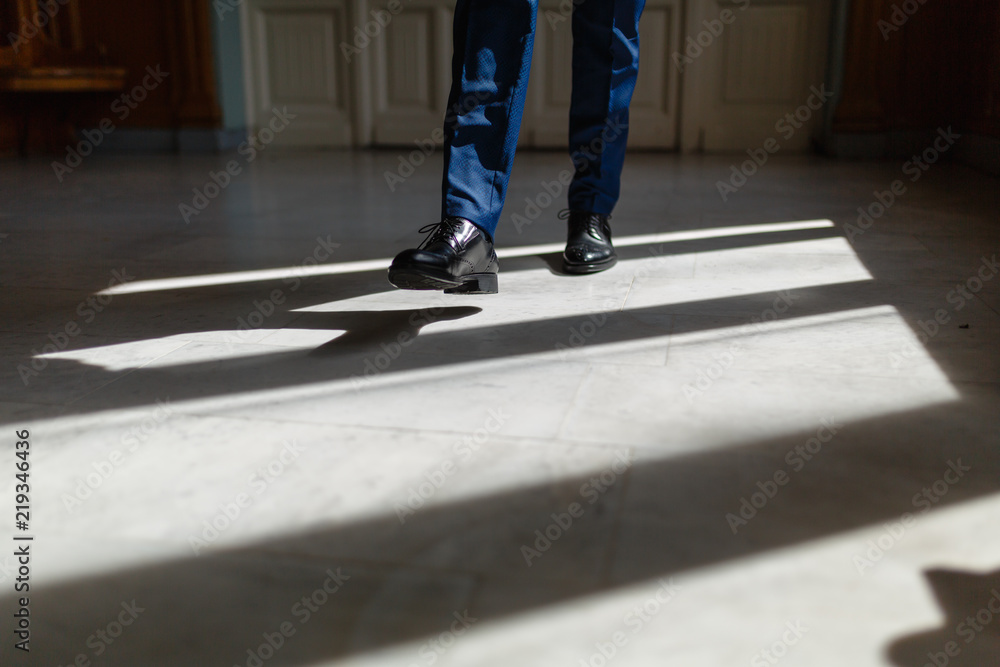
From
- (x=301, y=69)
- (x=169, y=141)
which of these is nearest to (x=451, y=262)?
(x=301, y=69)

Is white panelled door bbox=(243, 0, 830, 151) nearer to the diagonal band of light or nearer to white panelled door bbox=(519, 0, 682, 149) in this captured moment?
white panelled door bbox=(519, 0, 682, 149)

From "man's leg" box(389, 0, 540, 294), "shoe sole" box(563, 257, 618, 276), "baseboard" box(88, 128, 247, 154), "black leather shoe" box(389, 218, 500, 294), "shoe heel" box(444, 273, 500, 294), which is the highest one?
"man's leg" box(389, 0, 540, 294)

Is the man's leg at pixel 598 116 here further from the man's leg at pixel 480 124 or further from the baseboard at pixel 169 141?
the baseboard at pixel 169 141

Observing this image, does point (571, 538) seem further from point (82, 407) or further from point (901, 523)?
point (82, 407)

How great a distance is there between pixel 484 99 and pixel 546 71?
3.17 metres

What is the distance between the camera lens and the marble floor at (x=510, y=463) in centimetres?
68

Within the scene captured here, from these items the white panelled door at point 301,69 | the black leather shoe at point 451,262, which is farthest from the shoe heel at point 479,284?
the white panelled door at point 301,69

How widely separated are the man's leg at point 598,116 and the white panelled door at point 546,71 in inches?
107

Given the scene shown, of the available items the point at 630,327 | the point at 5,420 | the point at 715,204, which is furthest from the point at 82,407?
the point at 715,204

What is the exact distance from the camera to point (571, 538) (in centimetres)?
80

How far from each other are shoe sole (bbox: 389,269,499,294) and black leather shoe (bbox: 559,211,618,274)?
38cm

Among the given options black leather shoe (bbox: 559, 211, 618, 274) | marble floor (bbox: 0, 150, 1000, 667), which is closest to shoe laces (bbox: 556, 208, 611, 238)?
black leather shoe (bbox: 559, 211, 618, 274)

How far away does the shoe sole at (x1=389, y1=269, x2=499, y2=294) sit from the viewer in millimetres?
1346

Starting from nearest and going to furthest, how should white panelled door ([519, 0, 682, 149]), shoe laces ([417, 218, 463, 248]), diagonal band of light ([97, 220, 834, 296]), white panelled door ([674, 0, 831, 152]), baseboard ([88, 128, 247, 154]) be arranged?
shoe laces ([417, 218, 463, 248]) < diagonal band of light ([97, 220, 834, 296]) < white panelled door ([674, 0, 831, 152]) < white panelled door ([519, 0, 682, 149]) < baseboard ([88, 128, 247, 154])
